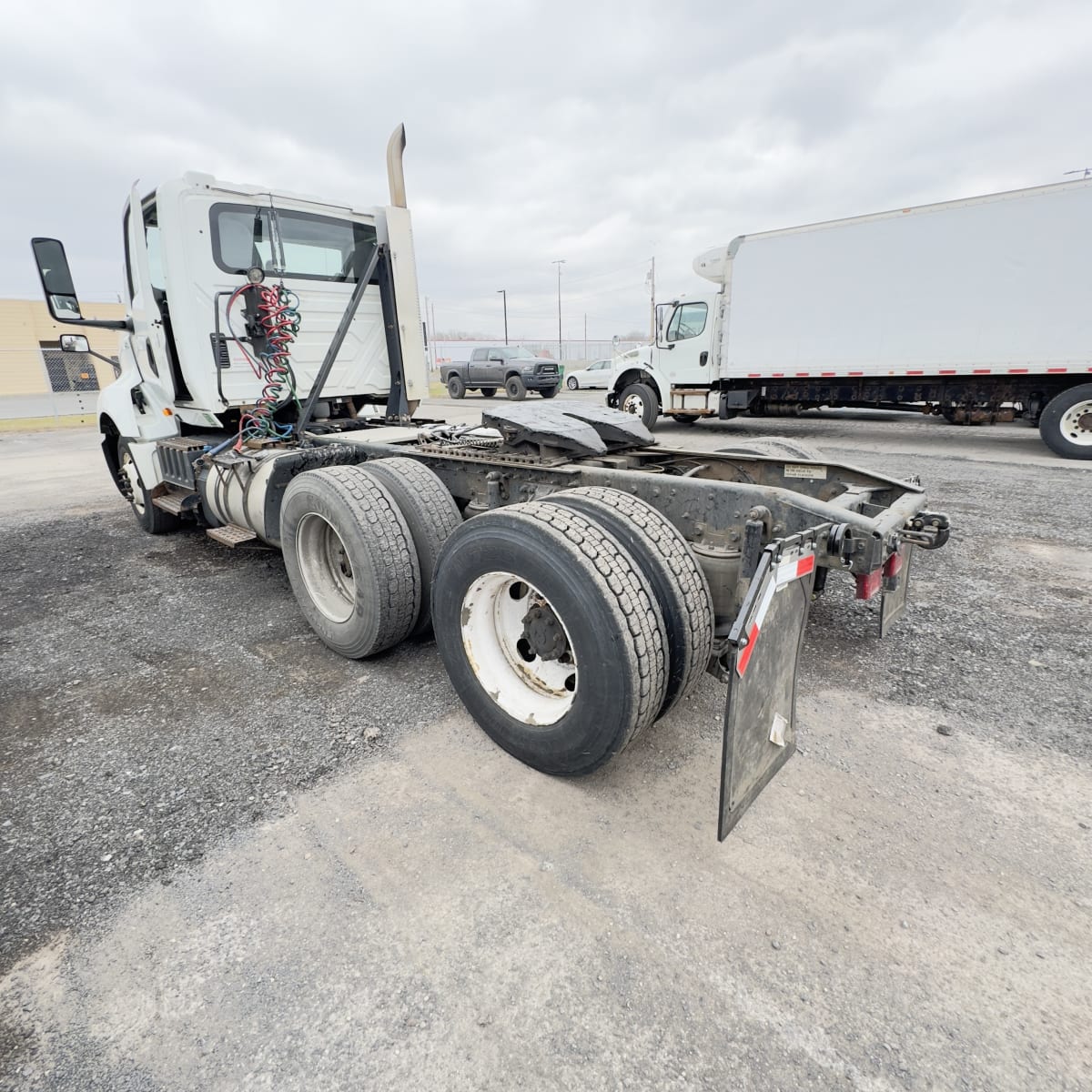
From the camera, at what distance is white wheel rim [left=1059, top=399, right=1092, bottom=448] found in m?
9.45

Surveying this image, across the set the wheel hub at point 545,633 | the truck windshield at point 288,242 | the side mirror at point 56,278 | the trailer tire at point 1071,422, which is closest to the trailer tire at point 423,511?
the wheel hub at point 545,633

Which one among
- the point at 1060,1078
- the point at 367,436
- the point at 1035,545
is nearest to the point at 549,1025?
the point at 1060,1078

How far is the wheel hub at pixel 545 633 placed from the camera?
2477 millimetres

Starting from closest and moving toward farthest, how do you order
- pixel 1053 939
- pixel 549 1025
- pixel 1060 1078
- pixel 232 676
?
pixel 1060 1078
pixel 549 1025
pixel 1053 939
pixel 232 676

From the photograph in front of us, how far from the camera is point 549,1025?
1.56 meters

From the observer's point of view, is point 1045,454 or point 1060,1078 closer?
point 1060,1078

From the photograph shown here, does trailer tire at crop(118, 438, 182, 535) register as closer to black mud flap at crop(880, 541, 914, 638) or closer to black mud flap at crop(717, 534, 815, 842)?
black mud flap at crop(717, 534, 815, 842)

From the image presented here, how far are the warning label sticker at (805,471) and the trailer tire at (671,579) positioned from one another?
1318 mm

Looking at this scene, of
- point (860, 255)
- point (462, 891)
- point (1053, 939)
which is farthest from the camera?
point (860, 255)

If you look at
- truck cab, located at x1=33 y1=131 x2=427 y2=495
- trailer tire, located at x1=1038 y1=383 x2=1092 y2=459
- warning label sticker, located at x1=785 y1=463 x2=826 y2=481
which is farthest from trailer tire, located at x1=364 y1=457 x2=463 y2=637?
trailer tire, located at x1=1038 y1=383 x2=1092 y2=459

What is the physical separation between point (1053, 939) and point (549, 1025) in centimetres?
142

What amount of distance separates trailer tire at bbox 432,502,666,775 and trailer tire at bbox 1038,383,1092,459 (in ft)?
34.7

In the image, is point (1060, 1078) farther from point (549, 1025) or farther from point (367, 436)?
point (367, 436)

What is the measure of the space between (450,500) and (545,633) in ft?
4.33
